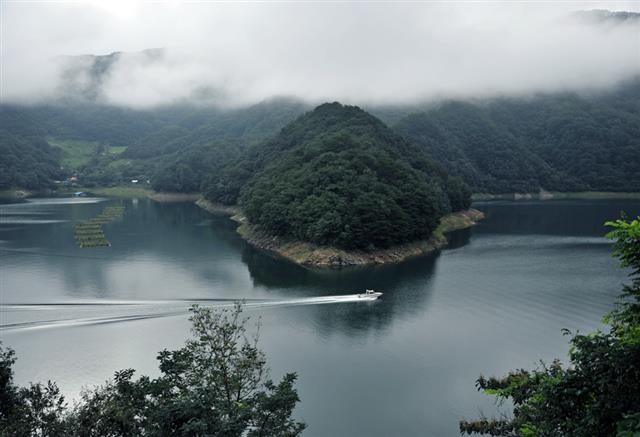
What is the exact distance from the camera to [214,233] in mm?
102062

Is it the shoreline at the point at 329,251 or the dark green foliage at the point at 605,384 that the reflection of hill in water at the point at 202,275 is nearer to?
the shoreline at the point at 329,251

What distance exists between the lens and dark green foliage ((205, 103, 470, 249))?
7300cm

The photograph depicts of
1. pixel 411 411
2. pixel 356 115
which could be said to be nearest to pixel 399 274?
pixel 411 411

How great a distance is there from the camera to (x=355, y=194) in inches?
3056

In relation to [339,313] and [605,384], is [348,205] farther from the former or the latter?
[605,384]

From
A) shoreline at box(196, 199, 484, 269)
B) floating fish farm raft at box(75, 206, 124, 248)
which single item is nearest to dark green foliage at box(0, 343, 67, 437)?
shoreline at box(196, 199, 484, 269)

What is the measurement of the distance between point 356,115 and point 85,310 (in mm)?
91120

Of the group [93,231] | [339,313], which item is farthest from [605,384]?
[93,231]

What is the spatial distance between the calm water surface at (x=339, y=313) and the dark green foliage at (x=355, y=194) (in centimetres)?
568

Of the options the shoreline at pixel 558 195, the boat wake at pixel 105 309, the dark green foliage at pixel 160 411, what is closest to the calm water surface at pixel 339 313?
the boat wake at pixel 105 309

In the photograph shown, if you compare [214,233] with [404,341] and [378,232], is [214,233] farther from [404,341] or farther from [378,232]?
[404,341]

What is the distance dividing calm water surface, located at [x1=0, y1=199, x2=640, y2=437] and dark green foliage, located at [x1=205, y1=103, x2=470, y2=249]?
5684mm

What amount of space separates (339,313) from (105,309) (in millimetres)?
21592

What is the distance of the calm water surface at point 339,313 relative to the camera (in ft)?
108
